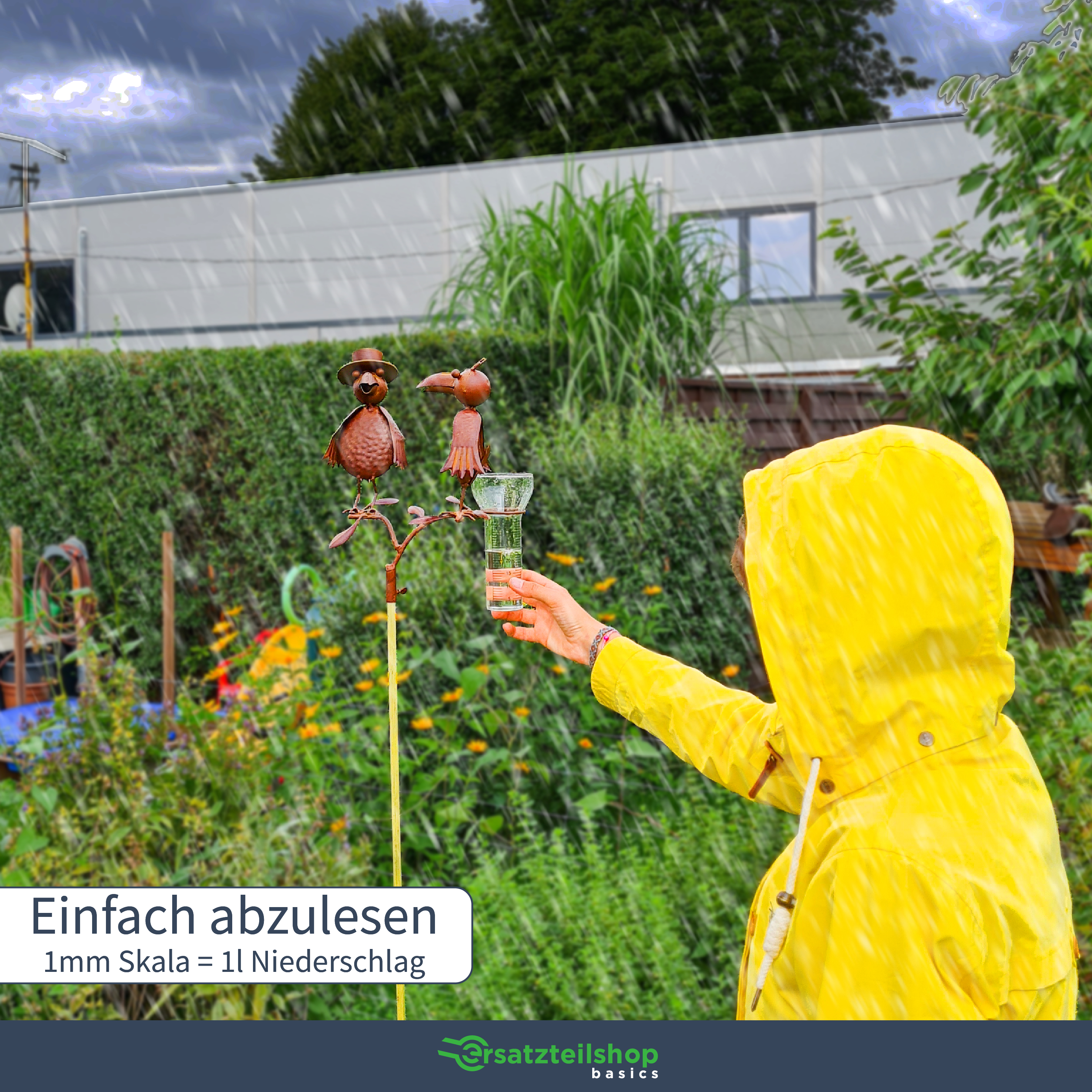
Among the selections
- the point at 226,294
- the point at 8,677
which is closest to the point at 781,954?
the point at 8,677

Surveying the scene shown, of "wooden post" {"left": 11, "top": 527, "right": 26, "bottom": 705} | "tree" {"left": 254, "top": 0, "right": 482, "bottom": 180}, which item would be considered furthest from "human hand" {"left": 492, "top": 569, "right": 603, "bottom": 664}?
"tree" {"left": 254, "top": 0, "right": 482, "bottom": 180}

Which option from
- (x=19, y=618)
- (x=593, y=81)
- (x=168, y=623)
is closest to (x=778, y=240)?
(x=593, y=81)

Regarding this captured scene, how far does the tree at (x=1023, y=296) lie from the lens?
2.97 metres

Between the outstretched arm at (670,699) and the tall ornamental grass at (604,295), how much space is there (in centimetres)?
309

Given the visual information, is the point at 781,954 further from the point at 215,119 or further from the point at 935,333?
the point at 935,333

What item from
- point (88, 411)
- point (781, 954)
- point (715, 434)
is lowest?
point (781, 954)

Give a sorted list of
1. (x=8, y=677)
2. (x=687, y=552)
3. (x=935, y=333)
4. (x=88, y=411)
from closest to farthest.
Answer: (x=935, y=333) < (x=687, y=552) < (x=8, y=677) < (x=88, y=411)

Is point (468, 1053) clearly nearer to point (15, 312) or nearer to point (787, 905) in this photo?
point (787, 905)

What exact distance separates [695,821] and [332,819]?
41.2 inches

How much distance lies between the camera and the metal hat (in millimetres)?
924

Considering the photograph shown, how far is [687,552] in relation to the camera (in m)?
3.73

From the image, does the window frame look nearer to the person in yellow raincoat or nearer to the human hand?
the human hand

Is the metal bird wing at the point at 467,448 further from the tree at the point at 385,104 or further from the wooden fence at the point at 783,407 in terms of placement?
the tree at the point at 385,104

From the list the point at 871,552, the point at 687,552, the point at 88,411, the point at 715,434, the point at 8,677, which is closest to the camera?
the point at 871,552
